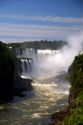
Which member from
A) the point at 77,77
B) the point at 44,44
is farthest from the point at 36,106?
the point at 44,44

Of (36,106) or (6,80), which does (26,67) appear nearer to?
(6,80)

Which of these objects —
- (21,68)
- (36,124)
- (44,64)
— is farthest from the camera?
(44,64)

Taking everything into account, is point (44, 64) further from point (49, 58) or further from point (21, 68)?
point (21, 68)

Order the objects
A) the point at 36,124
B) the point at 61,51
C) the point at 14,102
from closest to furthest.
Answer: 1. the point at 36,124
2. the point at 14,102
3. the point at 61,51

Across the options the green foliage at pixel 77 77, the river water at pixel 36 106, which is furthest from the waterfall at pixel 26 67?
the green foliage at pixel 77 77

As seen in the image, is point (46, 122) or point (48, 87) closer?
point (46, 122)

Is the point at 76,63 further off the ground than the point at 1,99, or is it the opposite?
the point at 76,63

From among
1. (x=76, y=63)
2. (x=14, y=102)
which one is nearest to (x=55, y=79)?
(x=14, y=102)

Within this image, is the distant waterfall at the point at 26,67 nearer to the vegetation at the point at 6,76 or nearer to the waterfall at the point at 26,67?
the waterfall at the point at 26,67
